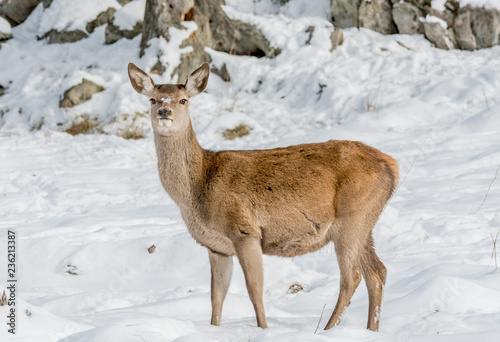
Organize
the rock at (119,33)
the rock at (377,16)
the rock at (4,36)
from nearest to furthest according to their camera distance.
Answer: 1. the rock at (377,16)
2. the rock at (119,33)
3. the rock at (4,36)

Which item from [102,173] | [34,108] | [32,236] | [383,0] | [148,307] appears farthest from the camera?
[383,0]

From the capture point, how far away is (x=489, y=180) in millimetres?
8320

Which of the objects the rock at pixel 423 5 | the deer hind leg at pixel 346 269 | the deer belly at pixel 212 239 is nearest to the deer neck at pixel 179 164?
the deer belly at pixel 212 239

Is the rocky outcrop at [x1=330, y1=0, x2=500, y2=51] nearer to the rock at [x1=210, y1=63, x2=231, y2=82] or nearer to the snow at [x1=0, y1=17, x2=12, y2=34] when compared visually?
the rock at [x1=210, y1=63, x2=231, y2=82]

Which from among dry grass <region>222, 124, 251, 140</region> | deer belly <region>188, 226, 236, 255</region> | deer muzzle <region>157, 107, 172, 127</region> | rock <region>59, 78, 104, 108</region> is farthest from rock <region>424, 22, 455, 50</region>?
deer belly <region>188, 226, 236, 255</region>

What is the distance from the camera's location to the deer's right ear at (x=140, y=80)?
5617 millimetres

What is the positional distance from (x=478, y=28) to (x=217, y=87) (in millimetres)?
6213

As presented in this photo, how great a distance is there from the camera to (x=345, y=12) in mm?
15648

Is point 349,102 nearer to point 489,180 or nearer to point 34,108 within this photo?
point 489,180

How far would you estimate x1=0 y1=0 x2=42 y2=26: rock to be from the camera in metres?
17.4

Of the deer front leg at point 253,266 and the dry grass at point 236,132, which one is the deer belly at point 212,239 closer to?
the deer front leg at point 253,266

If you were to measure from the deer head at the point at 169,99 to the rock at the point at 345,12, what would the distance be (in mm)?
10753

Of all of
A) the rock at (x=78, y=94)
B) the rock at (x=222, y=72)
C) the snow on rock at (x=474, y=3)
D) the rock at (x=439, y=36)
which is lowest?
the rock at (x=78, y=94)

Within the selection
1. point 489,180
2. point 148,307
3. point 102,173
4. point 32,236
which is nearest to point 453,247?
point 489,180
